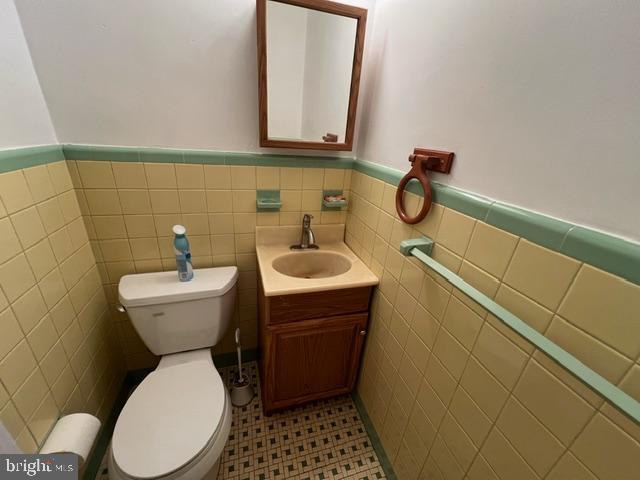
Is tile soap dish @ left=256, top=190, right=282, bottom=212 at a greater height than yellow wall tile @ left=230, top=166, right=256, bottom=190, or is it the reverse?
yellow wall tile @ left=230, top=166, right=256, bottom=190

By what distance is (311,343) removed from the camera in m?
1.22

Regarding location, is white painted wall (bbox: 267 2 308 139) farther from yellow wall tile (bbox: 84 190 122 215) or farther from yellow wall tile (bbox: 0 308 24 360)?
yellow wall tile (bbox: 0 308 24 360)

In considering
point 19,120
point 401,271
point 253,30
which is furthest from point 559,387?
point 19,120

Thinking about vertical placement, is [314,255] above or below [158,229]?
below

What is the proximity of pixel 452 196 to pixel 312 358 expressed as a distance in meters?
0.96

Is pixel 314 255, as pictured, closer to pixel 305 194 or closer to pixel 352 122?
pixel 305 194

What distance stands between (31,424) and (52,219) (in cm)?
65

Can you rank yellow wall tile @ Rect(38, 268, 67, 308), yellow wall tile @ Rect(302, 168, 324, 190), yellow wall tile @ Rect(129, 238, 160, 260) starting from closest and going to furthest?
yellow wall tile @ Rect(38, 268, 67, 308), yellow wall tile @ Rect(129, 238, 160, 260), yellow wall tile @ Rect(302, 168, 324, 190)

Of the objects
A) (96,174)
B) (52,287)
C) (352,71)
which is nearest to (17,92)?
(96,174)

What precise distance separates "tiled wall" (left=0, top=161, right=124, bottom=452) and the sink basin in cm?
83

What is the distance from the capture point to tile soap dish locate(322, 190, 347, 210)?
1.38 meters

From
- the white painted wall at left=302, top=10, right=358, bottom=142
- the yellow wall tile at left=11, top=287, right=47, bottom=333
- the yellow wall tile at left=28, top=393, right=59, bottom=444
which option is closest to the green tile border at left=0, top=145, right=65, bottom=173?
the yellow wall tile at left=11, top=287, right=47, bottom=333

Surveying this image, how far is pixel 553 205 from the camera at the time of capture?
1.75 feet

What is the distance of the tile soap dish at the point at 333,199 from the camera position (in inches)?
54.2
